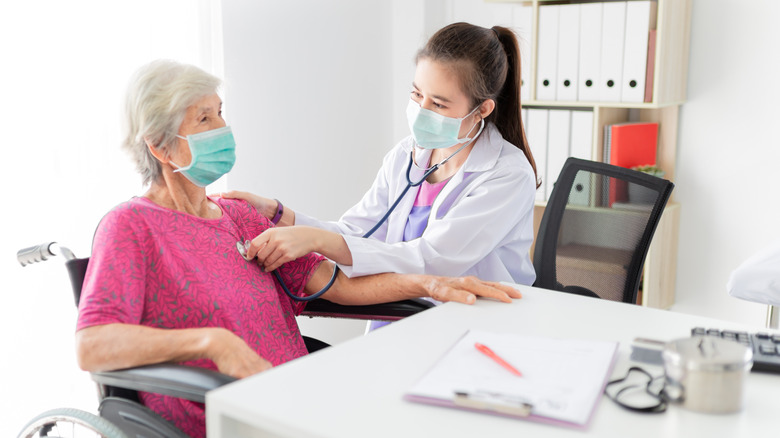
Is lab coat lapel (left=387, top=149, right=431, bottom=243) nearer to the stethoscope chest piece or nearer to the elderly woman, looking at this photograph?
the elderly woman

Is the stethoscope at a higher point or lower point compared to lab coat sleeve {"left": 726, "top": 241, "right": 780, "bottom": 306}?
higher

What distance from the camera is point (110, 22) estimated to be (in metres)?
2.00

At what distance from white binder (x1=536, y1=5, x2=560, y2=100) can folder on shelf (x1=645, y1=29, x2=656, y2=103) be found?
0.33 m

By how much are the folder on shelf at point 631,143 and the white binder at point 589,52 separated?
145mm

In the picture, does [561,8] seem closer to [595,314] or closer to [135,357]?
[595,314]

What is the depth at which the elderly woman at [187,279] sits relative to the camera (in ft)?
3.76

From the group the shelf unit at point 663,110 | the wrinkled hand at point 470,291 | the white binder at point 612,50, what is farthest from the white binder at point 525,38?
the wrinkled hand at point 470,291

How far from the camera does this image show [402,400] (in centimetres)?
91

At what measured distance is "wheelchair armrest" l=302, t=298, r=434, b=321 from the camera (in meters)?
1.47

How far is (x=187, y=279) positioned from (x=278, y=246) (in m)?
0.21

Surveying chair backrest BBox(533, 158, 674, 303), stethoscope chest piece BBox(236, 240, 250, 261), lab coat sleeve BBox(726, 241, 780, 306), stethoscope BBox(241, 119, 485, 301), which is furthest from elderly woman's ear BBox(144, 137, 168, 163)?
lab coat sleeve BBox(726, 241, 780, 306)

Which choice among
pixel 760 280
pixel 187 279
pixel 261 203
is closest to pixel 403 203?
pixel 261 203

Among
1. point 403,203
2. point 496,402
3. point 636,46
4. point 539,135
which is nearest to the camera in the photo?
point 496,402

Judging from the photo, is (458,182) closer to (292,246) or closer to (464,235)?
(464,235)
